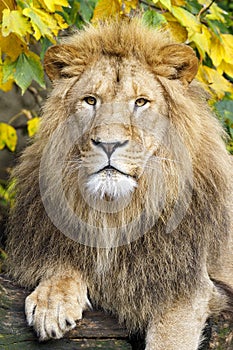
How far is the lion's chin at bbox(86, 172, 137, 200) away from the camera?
347cm

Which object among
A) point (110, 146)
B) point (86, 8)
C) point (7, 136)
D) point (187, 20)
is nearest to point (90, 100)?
point (110, 146)

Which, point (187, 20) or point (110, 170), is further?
point (187, 20)

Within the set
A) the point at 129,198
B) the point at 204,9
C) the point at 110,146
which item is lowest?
the point at 129,198

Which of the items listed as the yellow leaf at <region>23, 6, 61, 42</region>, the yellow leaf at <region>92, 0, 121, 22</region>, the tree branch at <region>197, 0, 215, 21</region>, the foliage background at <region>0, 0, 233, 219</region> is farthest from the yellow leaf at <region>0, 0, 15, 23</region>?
the tree branch at <region>197, 0, 215, 21</region>

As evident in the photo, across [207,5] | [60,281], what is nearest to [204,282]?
[60,281]

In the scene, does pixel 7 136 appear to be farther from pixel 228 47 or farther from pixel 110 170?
pixel 110 170

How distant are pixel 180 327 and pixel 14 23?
171 cm

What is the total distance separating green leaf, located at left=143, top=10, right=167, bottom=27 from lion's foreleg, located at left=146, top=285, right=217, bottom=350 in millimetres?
1562

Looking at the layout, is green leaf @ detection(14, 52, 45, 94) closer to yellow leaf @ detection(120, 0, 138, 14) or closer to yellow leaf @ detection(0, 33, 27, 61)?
yellow leaf @ detection(0, 33, 27, 61)

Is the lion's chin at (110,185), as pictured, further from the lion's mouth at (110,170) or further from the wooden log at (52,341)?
the wooden log at (52,341)

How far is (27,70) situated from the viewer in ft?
14.4

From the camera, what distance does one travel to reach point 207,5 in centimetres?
533

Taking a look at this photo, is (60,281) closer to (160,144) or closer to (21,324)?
(21,324)

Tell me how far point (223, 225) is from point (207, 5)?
184cm
